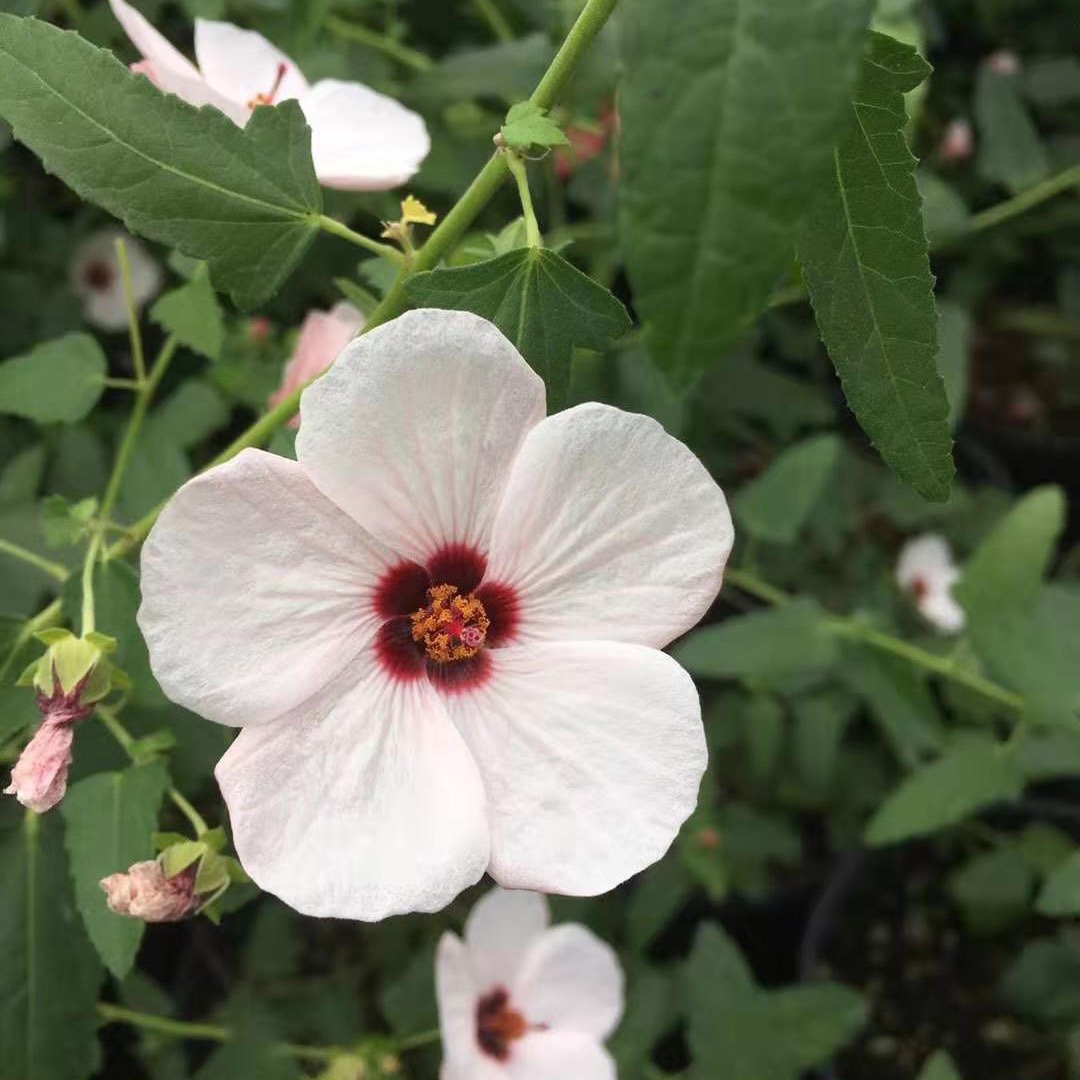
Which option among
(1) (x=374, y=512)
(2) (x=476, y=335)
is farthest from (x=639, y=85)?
(1) (x=374, y=512)

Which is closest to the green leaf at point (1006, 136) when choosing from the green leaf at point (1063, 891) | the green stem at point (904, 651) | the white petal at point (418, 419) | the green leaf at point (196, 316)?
the green stem at point (904, 651)

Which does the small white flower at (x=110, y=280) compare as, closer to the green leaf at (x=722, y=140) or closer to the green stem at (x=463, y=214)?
the green stem at (x=463, y=214)

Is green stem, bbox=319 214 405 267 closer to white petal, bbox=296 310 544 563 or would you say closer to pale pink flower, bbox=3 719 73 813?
white petal, bbox=296 310 544 563

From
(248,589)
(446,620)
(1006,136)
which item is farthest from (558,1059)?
(1006,136)

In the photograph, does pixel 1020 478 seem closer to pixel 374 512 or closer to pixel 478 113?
pixel 478 113

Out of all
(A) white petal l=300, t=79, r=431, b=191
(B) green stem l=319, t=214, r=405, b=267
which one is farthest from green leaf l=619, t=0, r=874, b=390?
(A) white petal l=300, t=79, r=431, b=191
